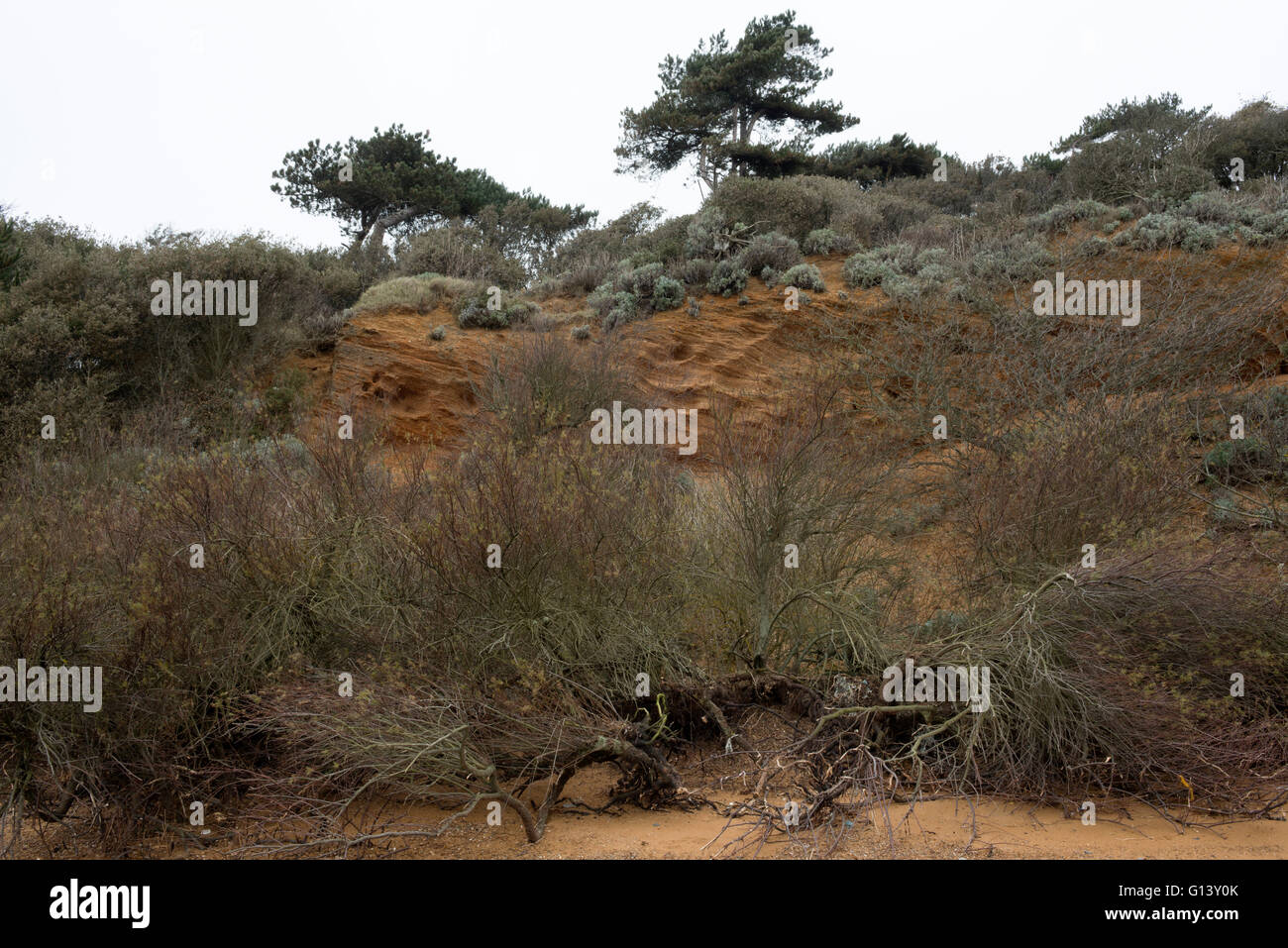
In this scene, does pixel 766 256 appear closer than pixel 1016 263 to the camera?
No

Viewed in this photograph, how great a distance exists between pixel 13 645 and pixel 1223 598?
9.99m

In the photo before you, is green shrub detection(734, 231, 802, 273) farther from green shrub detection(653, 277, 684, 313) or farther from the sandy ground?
the sandy ground

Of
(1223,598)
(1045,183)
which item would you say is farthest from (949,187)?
(1223,598)

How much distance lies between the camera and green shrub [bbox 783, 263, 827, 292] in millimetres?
20062

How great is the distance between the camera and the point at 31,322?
17219 millimetres

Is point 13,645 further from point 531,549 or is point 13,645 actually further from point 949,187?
point 949,187

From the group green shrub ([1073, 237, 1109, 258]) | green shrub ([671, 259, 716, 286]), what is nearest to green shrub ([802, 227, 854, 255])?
green shrub ([671, 259, 716, 286])

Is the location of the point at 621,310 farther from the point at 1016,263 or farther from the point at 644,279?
the point at 1016,263

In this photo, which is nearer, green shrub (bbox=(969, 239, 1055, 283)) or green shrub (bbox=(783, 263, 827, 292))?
green shrub (bbox=(969, 239, 1055, 283))

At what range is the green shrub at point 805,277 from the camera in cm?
2006

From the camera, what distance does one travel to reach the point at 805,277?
66.2ft

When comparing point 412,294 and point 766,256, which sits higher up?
point 766,256

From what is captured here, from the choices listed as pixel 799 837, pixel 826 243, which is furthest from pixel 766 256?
pixel 799 837
